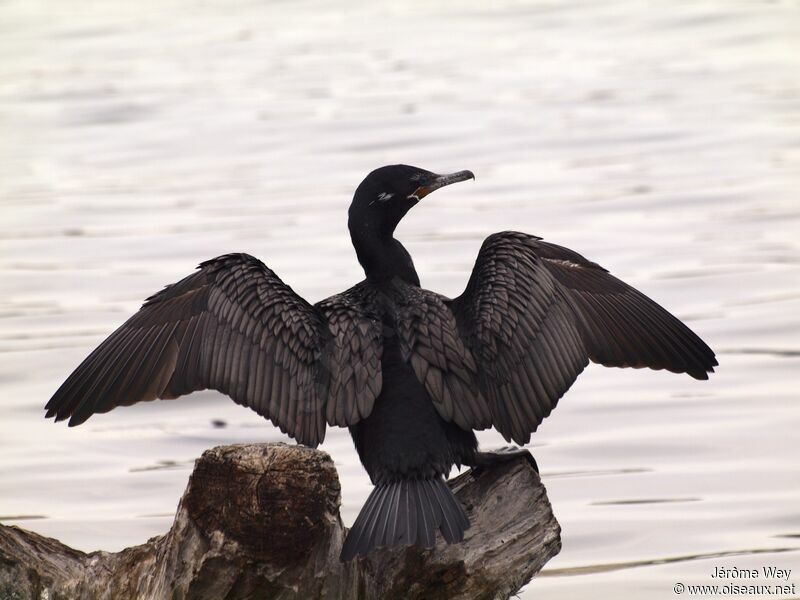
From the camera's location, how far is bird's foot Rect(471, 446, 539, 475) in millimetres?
5277

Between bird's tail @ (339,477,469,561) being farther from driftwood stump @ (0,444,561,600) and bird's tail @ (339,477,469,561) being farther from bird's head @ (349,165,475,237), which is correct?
bird's head @ (349,165,475,237)

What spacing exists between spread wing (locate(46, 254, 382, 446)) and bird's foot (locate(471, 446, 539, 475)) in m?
0.43

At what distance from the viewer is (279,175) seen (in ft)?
48.0

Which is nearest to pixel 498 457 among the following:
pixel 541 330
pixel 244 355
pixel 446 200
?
pixel 541 330

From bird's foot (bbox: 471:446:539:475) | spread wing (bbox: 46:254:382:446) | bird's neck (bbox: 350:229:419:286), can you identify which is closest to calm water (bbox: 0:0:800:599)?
bird's foot (bbox: 471:446:539:475)

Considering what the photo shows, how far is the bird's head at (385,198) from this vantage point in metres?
6.07

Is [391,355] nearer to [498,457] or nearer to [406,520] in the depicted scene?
[498,457]

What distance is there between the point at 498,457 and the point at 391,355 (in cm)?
56

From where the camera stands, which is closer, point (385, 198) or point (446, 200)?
point (385, 198)

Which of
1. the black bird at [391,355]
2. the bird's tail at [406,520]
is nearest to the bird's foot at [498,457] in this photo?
the black bird at [391,355]

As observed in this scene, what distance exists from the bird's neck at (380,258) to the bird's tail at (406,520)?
3.78ft

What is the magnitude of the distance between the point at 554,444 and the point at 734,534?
1589mm

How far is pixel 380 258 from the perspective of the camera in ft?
19.7

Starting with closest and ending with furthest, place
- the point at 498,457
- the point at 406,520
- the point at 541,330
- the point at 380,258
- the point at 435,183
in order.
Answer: the point at 406,520
the point at 498,457
the point at 541,330
the point at 380,258
the point at 435,183
